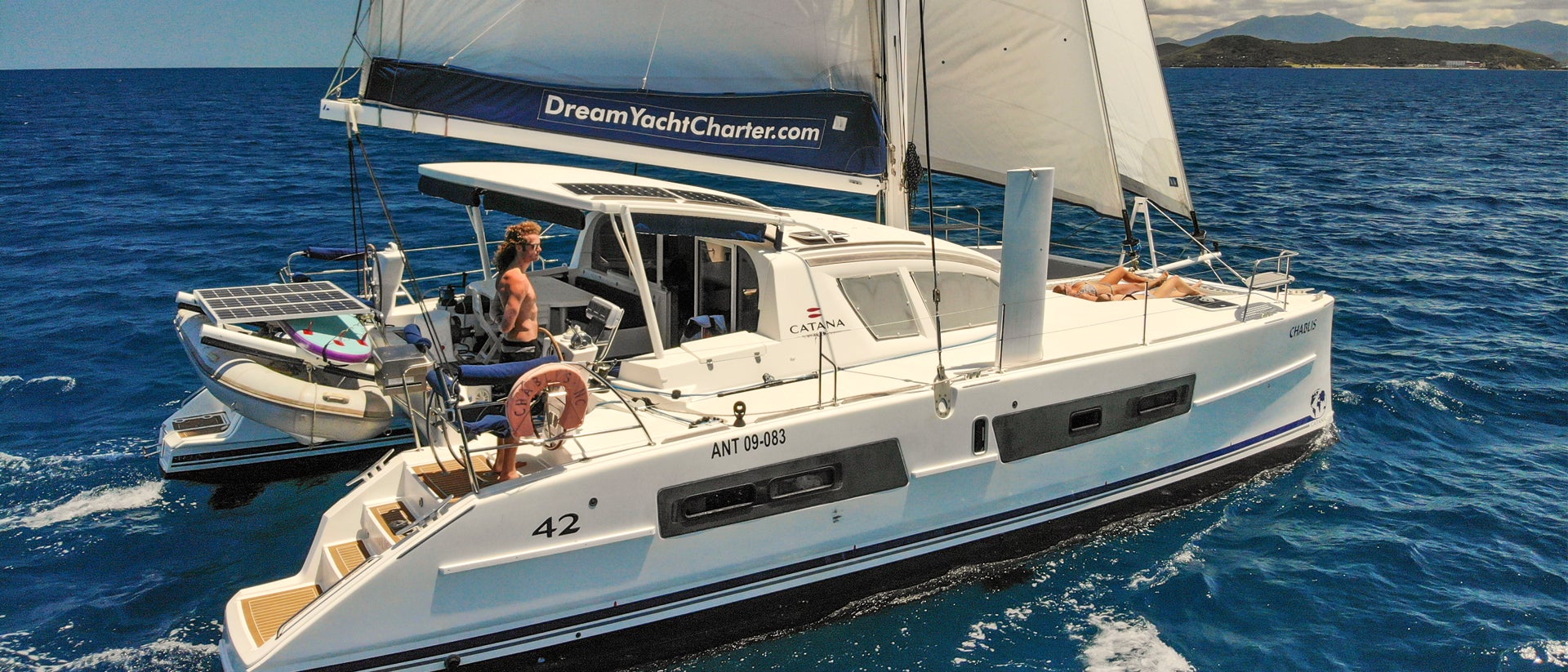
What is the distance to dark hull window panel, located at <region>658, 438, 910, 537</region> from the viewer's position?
7391mm

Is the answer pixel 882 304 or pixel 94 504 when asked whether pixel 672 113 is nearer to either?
pixel 882 304

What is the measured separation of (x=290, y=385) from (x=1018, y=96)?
7.81m

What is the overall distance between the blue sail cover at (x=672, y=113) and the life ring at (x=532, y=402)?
2.43 metres

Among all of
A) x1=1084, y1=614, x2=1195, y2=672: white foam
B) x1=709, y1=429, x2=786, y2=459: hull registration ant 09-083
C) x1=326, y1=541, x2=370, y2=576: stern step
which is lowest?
x1=1084, y1=614, x2=1195, y2=672: white foam

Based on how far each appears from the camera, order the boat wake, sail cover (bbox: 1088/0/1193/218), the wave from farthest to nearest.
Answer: the wave
sail cover (bbox: 1088/0/1193/218)
the boat wake

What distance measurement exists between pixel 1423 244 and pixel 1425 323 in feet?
19.7

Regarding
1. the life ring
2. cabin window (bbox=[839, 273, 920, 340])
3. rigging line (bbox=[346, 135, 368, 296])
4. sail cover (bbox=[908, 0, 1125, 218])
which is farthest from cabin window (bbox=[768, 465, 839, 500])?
sail cover (bbox=[908, 0, 1125, 218])

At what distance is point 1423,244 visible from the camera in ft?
68.5

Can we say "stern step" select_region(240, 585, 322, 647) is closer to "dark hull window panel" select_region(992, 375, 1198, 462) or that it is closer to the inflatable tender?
the inflatable tender

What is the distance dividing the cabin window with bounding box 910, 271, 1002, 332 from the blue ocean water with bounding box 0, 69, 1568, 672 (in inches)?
86.4

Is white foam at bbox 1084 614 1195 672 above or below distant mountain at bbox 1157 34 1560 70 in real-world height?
below

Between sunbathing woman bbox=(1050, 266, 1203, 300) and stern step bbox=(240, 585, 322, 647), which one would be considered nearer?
stern step bbox=(240, 585, 322, 647)

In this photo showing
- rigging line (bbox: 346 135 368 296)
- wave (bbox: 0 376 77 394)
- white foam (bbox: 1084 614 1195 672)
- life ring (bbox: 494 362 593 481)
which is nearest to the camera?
life ring (bbox: 494 362 593 481)

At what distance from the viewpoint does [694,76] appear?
29.2 ft
